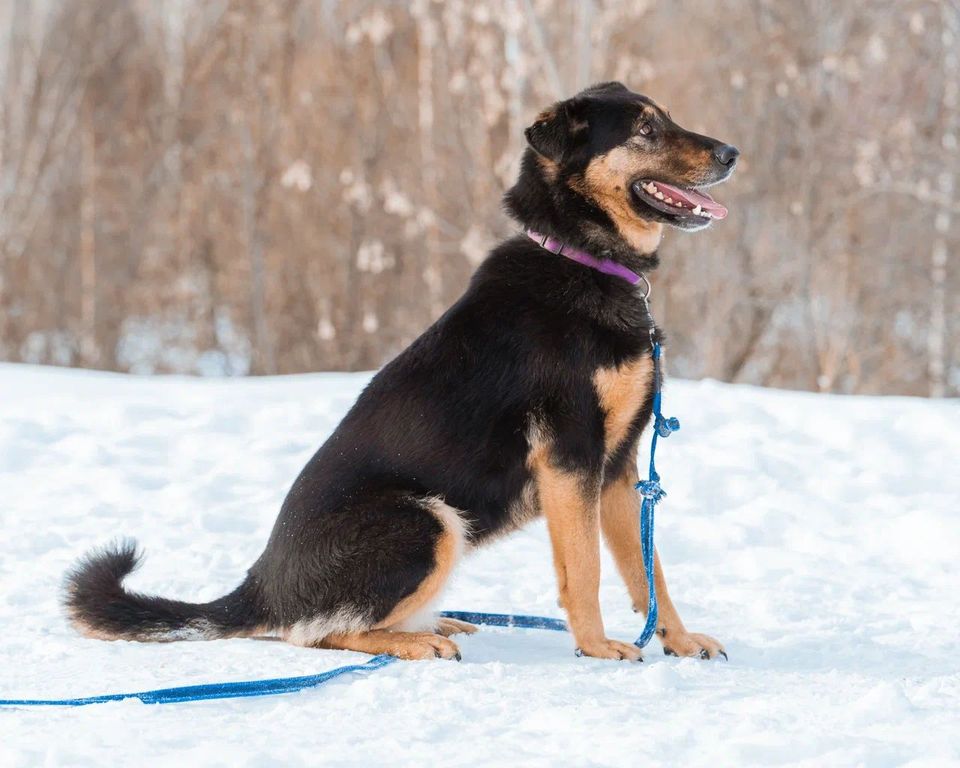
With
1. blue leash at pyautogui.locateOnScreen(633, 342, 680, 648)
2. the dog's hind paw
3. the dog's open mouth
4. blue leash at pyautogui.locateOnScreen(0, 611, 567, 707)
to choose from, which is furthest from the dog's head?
blue leash at pyautogui.locateOnScreen(0, 611, 567, 707)

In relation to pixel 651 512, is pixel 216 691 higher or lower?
lower

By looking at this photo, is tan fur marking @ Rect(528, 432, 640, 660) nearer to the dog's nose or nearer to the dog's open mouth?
the dog's open mouth

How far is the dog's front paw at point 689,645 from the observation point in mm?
3729

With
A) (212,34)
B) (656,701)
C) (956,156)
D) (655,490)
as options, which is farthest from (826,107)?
(656,701)

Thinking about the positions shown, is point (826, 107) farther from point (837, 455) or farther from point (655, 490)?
point (655, 490)

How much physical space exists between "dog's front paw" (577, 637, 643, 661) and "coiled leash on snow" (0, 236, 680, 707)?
0.32 ft

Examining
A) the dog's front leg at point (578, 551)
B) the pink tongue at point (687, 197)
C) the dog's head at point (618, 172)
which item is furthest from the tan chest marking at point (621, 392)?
the pink tongue at point (687, 197)

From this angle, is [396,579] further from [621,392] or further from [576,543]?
[621,392]

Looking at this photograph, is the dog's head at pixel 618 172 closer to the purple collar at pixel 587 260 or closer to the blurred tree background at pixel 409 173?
the purple collar at pixel 587 260

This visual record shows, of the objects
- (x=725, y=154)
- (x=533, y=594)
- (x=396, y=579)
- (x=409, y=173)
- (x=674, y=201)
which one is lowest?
(x=533, y=594)

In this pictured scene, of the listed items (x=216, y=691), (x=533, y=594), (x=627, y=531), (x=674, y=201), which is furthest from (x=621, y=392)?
(x=216, y=691)

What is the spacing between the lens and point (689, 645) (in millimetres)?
3742

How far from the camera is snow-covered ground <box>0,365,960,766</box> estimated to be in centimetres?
270

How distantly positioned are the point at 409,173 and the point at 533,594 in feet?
41.5
